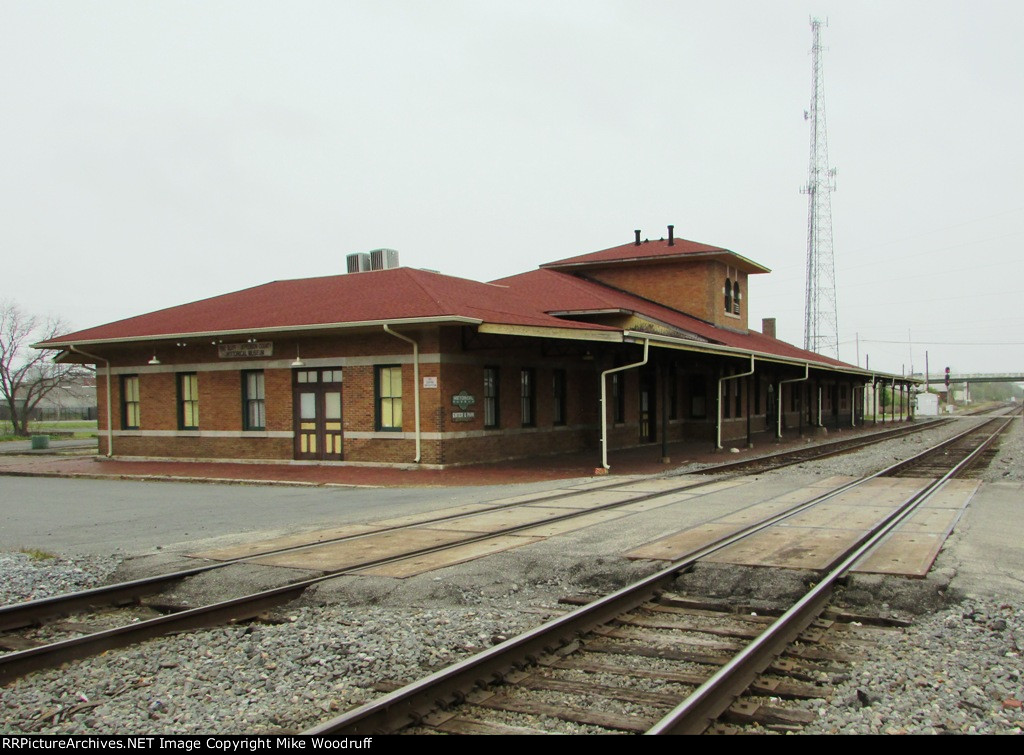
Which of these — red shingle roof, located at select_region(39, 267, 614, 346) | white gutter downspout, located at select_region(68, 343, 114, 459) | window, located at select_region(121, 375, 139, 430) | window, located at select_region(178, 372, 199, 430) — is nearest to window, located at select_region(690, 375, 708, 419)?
red shingle roof, located at select_region(39, 267, 614, 346)

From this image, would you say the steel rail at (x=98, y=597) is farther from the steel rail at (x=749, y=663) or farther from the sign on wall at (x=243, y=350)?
the sign on wall at (x=243, y=350)

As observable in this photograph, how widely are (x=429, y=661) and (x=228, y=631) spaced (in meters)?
1.76

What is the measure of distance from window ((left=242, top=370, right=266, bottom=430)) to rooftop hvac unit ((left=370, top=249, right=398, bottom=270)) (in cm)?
638

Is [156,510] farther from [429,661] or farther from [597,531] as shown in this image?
[429,661]

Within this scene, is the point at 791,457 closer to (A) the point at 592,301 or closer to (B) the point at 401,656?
(A) the point at 592,301

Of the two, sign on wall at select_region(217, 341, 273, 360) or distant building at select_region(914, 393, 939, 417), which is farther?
distant building at select_region(914, 393, 939, 417)

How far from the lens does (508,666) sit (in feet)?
17.8

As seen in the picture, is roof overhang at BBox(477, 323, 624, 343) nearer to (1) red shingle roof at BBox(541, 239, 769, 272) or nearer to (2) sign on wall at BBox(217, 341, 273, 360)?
(2) sign on wall at BBox(217, 341, 273, 360)

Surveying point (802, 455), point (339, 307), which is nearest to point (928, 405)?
point (802, 455)

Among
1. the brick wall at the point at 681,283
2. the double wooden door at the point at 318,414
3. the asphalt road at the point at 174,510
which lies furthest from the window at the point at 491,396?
the brick wall at the point at 681,283

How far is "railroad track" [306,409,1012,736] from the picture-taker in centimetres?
455

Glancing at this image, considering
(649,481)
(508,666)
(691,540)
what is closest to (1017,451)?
(649,481)

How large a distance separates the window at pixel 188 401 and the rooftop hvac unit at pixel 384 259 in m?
6.83

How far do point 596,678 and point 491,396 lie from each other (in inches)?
613
